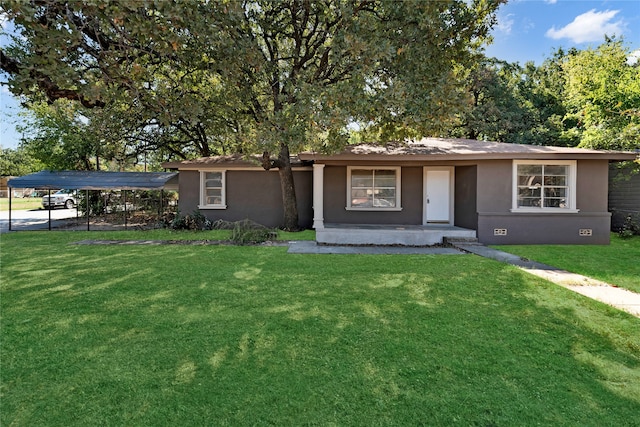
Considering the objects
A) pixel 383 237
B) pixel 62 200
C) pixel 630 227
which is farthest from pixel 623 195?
pixel 62 200

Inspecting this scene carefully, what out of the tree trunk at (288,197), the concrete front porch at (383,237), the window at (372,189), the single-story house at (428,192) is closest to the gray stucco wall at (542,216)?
the single-story house at (428,192)

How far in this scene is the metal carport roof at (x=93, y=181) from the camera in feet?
43.2

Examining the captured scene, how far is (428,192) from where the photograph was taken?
1169 cm

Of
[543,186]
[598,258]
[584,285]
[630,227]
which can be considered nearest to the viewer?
[584,285]

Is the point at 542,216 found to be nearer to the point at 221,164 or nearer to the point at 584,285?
the point at 584,285

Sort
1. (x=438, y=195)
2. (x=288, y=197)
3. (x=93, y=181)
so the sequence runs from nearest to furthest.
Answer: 1. (x=438, y=195)
2. (x=288, y=197)
3. (x=93, y=181)

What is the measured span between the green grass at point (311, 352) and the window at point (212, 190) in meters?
7.23

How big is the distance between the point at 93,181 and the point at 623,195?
68.3ft

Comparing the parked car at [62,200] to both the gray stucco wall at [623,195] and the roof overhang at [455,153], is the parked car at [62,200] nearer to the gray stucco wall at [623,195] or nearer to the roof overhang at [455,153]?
the roof overhang at [455,153]

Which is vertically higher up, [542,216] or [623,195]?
[623,195]

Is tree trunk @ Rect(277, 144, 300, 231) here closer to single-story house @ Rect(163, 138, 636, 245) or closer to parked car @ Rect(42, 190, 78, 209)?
single-story house @ Rect(163, 138, 636, 245)

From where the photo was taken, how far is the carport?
13.1 m

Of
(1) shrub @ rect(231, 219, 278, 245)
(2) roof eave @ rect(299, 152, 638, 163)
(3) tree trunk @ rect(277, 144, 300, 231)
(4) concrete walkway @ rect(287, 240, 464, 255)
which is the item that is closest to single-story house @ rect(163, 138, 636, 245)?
(2) roof eave @ rect(299, 152, 638, 163)

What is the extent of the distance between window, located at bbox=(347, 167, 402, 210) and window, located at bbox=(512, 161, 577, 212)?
12.8ft
